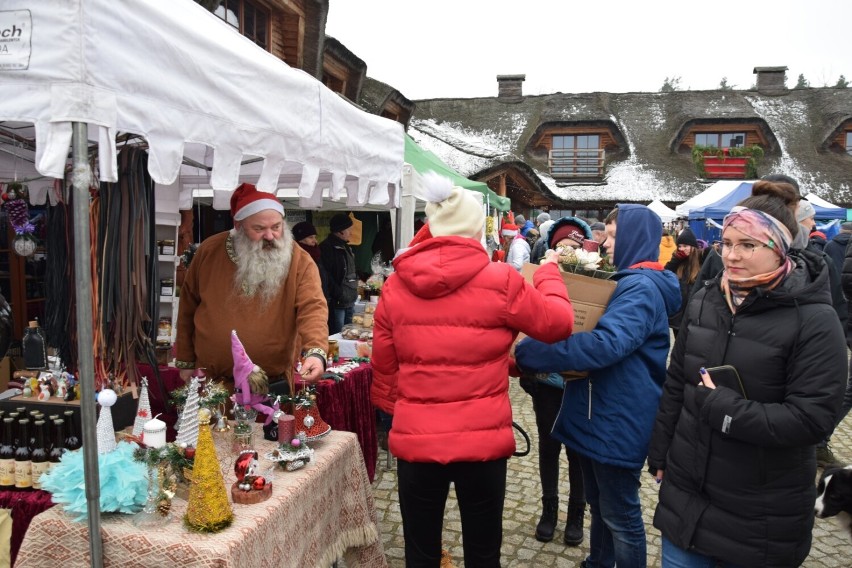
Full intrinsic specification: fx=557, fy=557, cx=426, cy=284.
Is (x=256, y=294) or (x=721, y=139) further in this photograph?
(x=721, y=139)

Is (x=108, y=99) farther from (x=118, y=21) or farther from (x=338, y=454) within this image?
(x=338, y=454)

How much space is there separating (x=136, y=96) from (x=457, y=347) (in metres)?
1.25

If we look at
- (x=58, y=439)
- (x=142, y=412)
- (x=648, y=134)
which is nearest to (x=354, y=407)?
(x=142, y=412)

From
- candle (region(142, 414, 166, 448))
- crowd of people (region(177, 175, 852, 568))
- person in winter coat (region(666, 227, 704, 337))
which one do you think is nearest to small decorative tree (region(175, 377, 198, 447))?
candle (region(142, 414, 166, 448))

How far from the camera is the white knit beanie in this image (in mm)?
1947

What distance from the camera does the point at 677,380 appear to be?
1.95m

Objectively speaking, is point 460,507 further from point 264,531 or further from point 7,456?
point 7,456

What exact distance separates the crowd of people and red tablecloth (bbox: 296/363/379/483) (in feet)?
2.57

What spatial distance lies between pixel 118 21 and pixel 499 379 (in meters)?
1.60

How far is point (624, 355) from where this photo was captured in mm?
2102

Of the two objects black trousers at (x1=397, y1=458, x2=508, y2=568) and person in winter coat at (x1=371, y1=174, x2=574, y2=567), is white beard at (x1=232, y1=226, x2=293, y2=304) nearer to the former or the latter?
person in winter coat at (x1=371, y1=174, x2=574, y2=567)

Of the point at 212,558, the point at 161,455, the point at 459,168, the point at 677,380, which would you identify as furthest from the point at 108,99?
the point at 459,168

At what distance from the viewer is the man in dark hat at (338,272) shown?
20.3 ft

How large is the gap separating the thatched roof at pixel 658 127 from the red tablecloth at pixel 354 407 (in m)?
18.1
